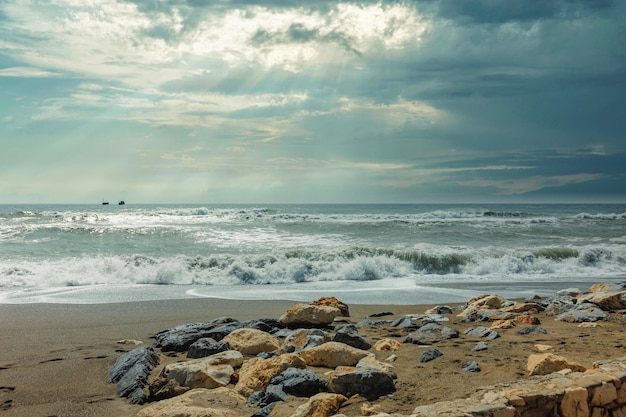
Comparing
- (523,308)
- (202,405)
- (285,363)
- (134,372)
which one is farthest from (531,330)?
(134,372)

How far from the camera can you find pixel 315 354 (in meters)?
5.03

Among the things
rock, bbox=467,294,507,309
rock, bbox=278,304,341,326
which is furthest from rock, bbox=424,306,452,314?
rock, bbox=278,304,341,326

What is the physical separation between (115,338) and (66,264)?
9.65 meters

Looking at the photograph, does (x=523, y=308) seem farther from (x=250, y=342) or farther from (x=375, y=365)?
(x=250, y=342)

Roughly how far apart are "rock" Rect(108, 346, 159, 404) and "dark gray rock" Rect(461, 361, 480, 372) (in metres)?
3.04

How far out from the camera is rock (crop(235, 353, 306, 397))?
441 cm

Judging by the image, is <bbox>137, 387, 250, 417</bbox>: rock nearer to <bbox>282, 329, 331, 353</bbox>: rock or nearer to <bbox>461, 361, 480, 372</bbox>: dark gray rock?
<bbox>282, 329, 331, 353</bbox>: rock

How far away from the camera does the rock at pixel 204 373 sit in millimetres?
4570

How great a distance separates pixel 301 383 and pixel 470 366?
1719mm

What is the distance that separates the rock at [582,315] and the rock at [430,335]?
2.00m

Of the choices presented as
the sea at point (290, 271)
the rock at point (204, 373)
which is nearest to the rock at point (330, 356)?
the rock at point (204, 373)

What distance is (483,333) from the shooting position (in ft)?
20.5

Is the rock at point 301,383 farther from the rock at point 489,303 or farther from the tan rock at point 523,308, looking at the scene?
the rock at point 489,303

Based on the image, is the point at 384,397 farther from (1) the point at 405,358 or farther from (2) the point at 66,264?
(2) the point at 66,264
